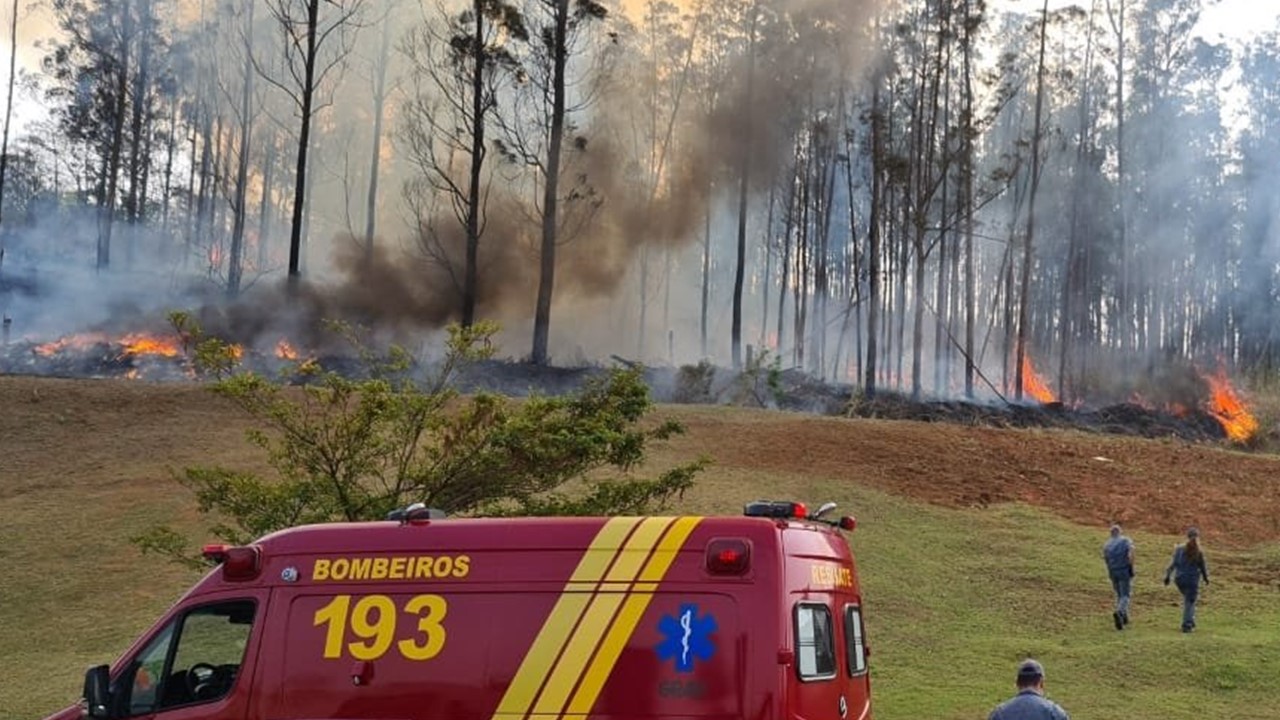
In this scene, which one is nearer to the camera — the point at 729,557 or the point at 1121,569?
the point at 729,557

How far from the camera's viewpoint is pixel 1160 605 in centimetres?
1820

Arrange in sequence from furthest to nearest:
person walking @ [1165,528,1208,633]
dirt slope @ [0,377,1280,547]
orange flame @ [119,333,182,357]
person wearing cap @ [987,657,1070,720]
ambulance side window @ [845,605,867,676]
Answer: orange flame @ [119,333,182,357] → dirt slope @ [0,377,1280,547] → person walking @ [1165,528,1208,633] → person wearing cap @ [987,657,1070,720] → ambulance side window @ [845,605,867,676]

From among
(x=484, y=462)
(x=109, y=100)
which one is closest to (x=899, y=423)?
(x=484, y=462)

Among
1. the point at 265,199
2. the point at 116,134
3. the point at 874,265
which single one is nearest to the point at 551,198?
the point at 874,265

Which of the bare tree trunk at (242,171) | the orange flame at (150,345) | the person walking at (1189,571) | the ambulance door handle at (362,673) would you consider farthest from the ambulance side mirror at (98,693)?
the bare tree trunk at (242,171)

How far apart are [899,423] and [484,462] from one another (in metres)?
18.9

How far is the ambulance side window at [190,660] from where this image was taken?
22.2 feet

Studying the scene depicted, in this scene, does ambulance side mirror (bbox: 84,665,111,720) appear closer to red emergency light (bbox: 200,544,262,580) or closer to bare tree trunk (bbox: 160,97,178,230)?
red emergency light (bbox: 200,544,262,580)

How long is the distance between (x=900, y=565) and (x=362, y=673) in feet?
46.9

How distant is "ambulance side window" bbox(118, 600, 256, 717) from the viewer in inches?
266

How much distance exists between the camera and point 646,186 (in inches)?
2159

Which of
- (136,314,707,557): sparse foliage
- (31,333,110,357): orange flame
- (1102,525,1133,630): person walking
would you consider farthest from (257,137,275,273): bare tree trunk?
(1102,525,1133,630): person walking

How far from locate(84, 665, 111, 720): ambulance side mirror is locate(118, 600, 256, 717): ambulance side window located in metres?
0.11

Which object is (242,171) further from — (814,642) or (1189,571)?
(814,642)
